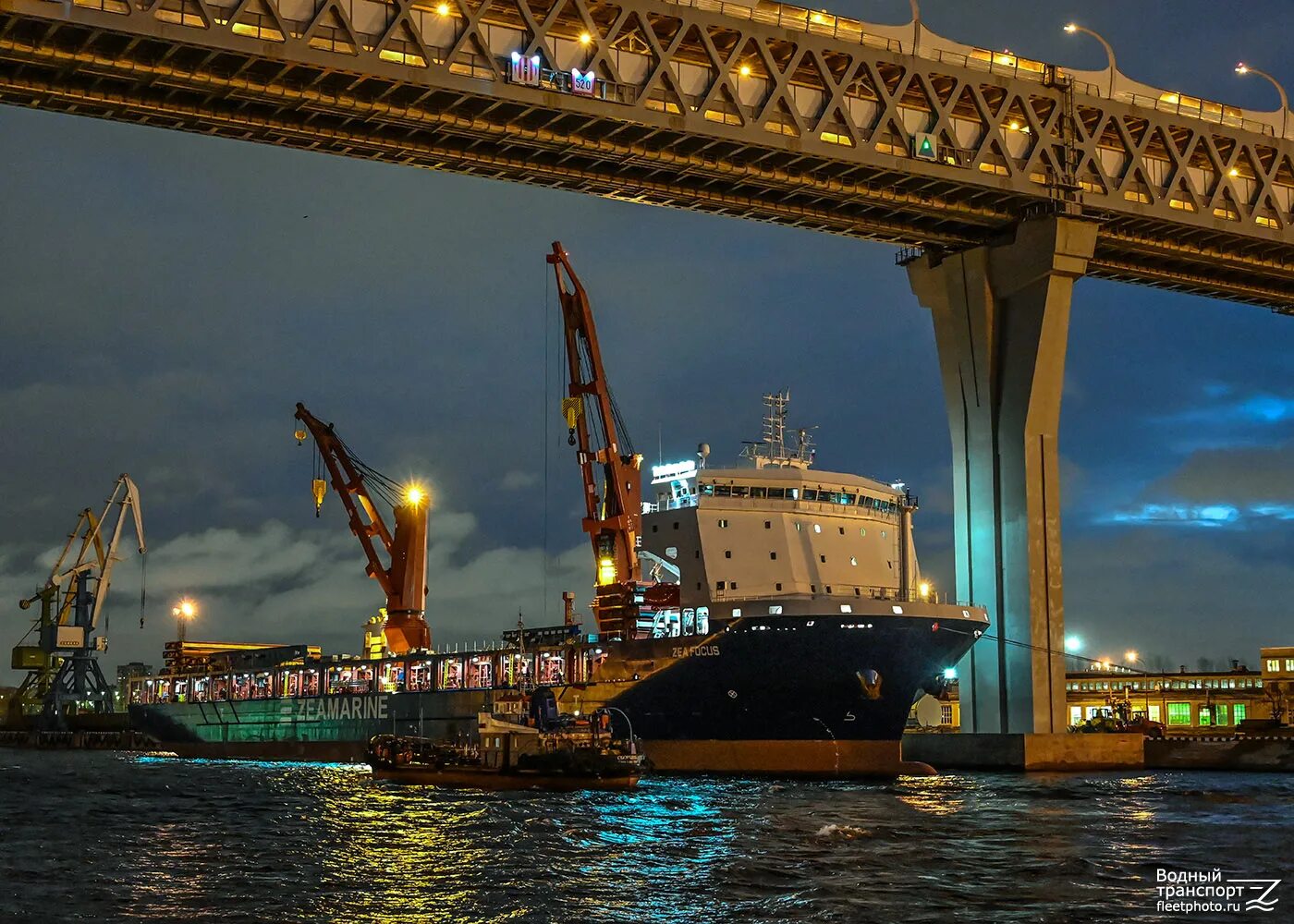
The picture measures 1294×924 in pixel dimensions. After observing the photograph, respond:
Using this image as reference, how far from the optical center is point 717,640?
4741cm

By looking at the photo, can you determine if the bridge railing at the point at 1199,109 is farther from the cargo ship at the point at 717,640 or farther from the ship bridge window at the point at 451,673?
the ship bridge window at the point at 451,673

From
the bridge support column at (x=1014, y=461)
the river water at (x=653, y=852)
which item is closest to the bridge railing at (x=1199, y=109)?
the bridge support column at (x=1014, y=461)

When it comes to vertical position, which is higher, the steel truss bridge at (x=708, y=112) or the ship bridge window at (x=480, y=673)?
the steel truss bridge at (x=708, y=112)

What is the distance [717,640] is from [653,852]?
1869 cm

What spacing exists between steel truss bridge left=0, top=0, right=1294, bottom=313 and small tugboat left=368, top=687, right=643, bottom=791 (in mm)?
16600

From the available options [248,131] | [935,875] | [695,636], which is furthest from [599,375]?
[935,875]

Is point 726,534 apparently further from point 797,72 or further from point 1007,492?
point 797,72

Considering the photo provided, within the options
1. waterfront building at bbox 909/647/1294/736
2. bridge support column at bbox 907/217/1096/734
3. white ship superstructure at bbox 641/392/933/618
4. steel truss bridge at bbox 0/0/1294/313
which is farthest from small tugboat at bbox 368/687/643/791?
waterfront building at bbox 909/647/1294/736

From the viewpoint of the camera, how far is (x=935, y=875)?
25.7m

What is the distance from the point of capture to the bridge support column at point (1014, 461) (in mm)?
50094

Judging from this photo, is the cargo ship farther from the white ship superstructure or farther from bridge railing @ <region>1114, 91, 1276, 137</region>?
bridge railing @ <region>1114, 91, 1276, 137</region>

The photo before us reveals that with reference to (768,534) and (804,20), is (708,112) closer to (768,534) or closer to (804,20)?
(804,20)

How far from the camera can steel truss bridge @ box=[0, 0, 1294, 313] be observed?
129ft

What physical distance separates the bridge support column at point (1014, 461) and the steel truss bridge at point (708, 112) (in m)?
1.76
